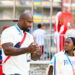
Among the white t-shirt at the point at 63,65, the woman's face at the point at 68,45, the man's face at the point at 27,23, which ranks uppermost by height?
the man's face at the point at 27,23

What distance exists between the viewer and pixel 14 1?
61.3 ft

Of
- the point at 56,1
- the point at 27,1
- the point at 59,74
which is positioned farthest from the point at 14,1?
the point at 59,74

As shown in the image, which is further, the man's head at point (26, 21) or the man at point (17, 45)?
the man's head at point (26, 21)

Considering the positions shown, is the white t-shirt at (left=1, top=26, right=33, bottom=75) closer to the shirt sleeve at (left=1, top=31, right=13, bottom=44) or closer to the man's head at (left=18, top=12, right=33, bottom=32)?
the shirt sleeve at (left=1, top=31, right=13, bottom=44)

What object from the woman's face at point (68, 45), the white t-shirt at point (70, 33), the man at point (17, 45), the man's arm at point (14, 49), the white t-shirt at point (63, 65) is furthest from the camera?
the white t-shirt at point (70, 33)

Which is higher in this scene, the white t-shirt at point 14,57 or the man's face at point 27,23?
the man's face at point 27,23

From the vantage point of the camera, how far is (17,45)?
442 centimetres

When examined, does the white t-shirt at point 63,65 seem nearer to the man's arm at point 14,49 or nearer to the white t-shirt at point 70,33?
the man's arm at point 14,49

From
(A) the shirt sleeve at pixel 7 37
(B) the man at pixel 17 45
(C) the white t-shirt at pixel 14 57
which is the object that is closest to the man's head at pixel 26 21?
(B) the man at pixel 17 45

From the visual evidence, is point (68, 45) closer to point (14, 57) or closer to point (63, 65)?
point (63, 65)

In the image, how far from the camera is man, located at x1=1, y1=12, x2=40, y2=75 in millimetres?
4324

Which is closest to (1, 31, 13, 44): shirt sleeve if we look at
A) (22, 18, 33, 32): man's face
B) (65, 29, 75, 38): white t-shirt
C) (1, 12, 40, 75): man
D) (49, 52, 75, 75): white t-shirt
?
(1, 12, 40, 75): man

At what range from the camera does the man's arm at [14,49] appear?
13.8 ft

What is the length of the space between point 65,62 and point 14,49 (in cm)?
137
